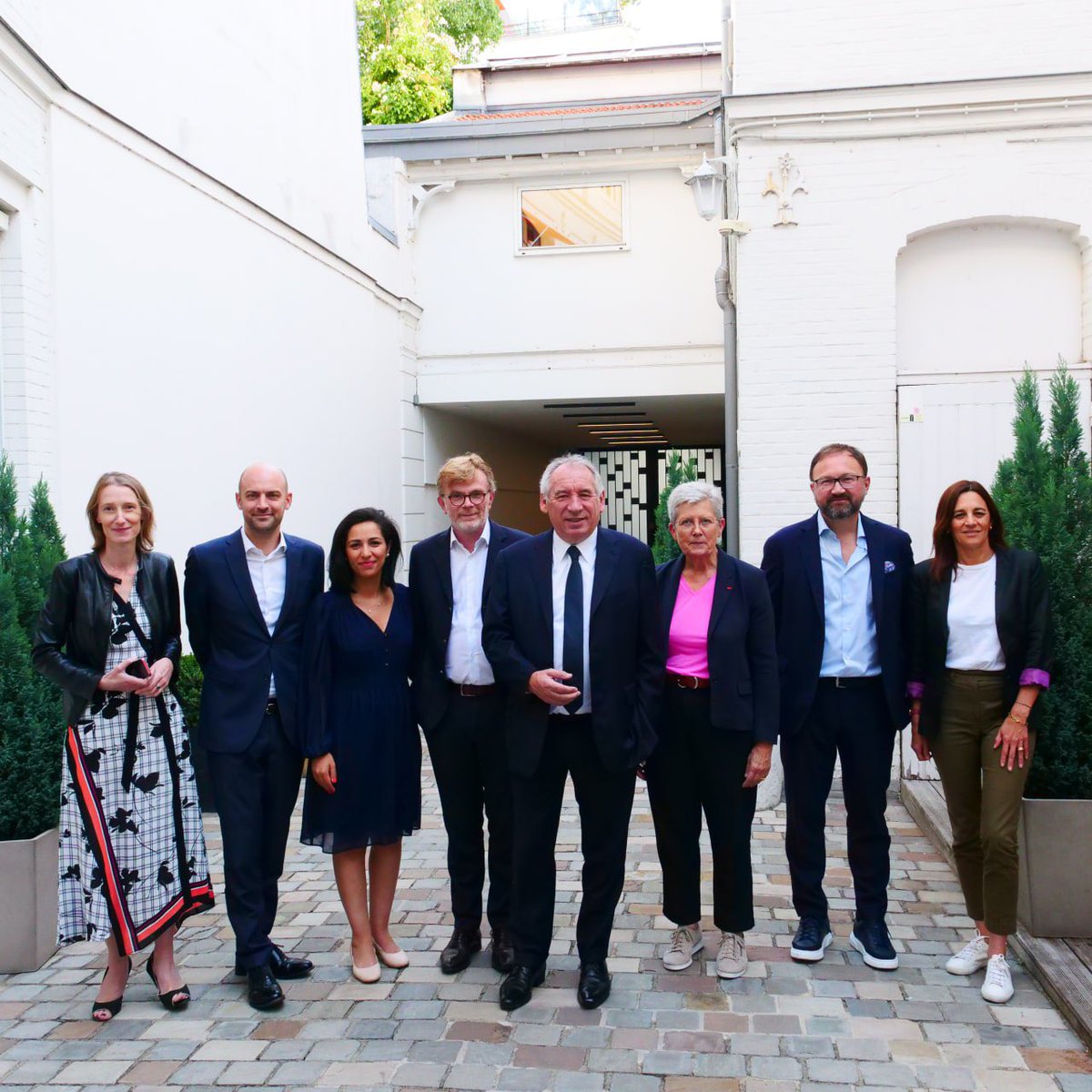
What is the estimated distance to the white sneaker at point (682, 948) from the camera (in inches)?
163

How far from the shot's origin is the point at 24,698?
4207mm

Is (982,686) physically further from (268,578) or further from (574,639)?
(268,578)

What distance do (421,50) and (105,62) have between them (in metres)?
20.3

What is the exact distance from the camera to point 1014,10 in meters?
6.68

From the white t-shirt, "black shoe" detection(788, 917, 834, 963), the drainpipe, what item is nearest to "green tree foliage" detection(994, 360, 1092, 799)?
the white t-shirt

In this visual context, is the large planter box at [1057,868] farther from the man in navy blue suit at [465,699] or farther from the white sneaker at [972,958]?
the man in navy blue suit at [465,699]

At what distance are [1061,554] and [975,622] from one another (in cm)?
61

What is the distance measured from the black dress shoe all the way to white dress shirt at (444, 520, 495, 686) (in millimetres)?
1007

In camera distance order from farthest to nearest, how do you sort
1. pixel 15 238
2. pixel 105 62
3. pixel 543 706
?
pixel 105 62 → pixel 15 238 → pixel 543 706

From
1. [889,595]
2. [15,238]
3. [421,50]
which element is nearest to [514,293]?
[15,238]

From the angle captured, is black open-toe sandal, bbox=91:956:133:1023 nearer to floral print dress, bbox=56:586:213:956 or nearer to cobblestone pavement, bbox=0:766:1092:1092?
A: cobblestone pavement, bbox=0:766:1092:1092

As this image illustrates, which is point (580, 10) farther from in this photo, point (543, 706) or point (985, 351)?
point (543, 706)

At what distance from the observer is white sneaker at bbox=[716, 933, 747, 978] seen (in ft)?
13.2

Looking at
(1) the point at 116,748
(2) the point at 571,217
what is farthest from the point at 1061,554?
(2) the point at 571,217
